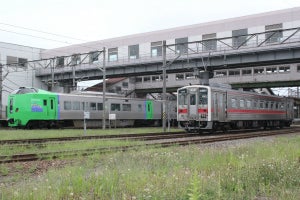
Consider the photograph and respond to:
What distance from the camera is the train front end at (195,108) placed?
85.4 ft

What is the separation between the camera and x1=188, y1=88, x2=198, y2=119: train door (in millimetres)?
26531

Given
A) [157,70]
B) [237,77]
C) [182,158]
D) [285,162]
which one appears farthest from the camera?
A: [237,77]

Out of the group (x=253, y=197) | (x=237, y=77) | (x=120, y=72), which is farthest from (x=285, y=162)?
(x=237, y=77)

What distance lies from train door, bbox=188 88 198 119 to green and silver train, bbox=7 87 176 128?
8174mm

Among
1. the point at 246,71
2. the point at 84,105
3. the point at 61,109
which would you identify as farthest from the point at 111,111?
the point at 246,71

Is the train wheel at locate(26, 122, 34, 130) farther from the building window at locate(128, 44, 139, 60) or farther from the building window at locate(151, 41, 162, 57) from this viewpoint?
the building window at locate(128, 44, 139, 60)

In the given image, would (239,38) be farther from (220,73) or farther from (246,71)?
(220,73)

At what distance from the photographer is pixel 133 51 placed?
56594mm

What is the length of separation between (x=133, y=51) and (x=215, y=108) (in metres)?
31.9

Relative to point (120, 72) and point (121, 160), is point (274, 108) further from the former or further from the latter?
point (121, 160)

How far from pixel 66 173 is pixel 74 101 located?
1103 inches

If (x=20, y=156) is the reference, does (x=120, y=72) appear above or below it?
above

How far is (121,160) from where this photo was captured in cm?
1109

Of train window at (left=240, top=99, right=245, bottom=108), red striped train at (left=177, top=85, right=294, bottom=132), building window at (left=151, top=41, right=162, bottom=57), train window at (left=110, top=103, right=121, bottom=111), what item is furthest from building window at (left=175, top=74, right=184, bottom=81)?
train window at (left=240, top=99, right=245, bottom=108)
